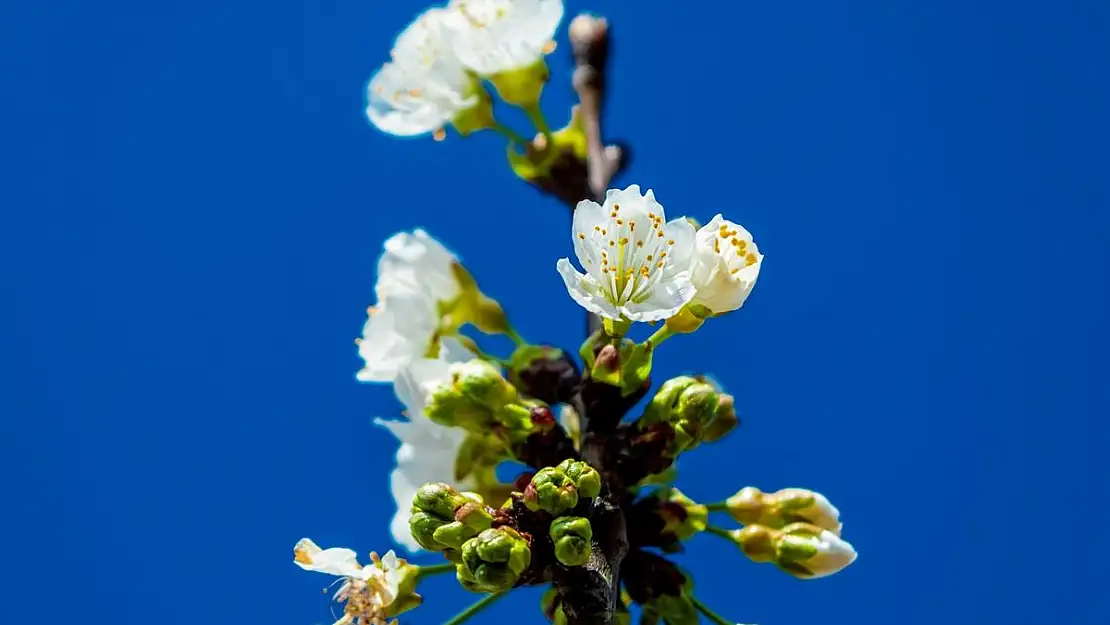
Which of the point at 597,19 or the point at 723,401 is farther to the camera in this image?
the point at 597,19

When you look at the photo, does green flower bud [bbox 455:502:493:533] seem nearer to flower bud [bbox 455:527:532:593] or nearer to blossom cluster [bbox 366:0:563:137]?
flower bud [bbox 455:527:532:593]

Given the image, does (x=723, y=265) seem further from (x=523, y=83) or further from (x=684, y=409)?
(x=523, y=83)

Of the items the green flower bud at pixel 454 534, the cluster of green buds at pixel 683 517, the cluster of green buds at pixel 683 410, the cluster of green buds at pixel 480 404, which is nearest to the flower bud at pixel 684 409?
the cluster of green buds at pixel 683 410

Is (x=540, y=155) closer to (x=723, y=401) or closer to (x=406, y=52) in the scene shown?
(x=406, y=52)

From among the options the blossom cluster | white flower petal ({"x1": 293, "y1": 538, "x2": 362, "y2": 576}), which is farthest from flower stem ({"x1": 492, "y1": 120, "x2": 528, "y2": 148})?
white flower petal ({"x1": 293, "y1": 538, "x2": 362, "y2": 576})

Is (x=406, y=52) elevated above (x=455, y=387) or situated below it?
above

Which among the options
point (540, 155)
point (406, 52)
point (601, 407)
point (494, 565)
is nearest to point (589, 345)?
point (601, 407)
